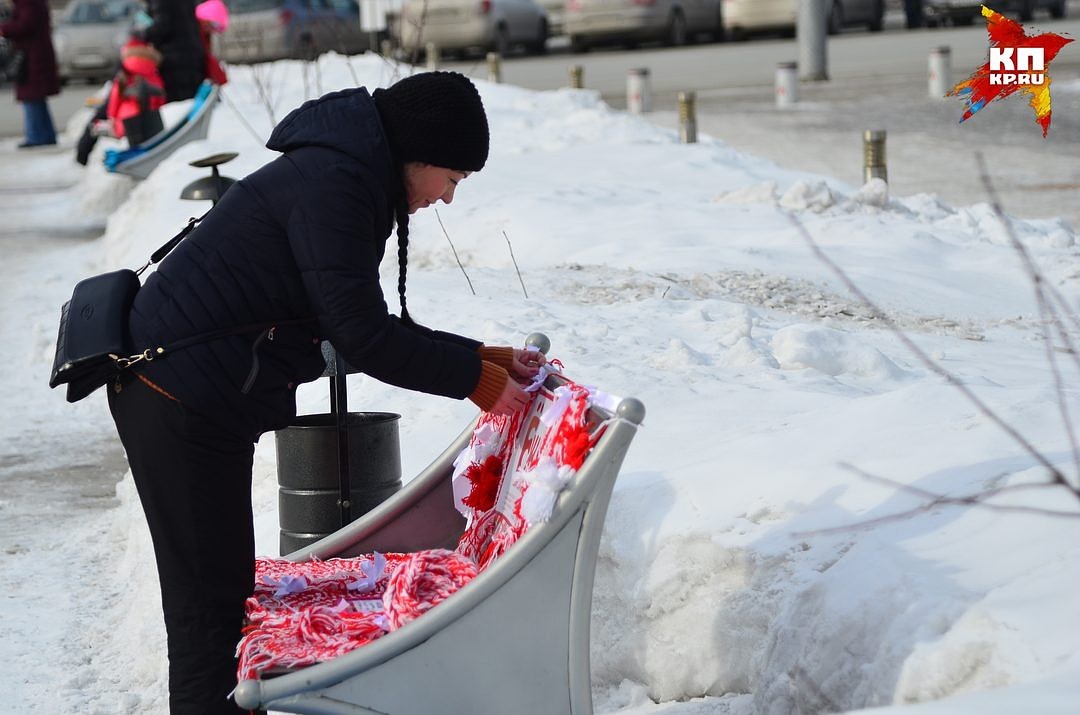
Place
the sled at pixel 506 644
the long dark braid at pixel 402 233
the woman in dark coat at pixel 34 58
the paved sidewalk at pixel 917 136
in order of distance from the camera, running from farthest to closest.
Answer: the woman in dark coat at pixel 34 58 → the paved sidewalk at pixel 917 136 → the long dark braid at pixel 402 233 → the sled at pixel 506 644

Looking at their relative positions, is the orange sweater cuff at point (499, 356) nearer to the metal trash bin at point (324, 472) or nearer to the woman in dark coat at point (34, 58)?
the metal trash bin at point (324, 472)

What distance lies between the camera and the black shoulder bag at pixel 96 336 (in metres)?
3.05

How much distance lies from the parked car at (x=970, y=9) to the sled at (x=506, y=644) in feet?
68.1

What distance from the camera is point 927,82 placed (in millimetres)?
17172

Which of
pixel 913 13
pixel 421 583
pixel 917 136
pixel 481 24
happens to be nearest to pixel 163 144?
pixel 917 136

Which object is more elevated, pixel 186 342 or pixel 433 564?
pixel 186 342

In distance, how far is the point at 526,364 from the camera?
3412 mm

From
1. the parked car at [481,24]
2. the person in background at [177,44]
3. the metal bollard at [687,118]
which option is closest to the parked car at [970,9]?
the parked car at [481,24]

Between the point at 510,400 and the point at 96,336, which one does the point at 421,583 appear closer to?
the point at 510,400

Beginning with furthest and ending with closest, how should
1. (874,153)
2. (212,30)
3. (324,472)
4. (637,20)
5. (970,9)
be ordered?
(970,9)
(637,20)
(212,30)
(874,153)
(324,472)

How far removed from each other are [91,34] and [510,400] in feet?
75.9

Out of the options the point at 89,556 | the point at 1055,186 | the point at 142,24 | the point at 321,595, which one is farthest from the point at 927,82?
the point at 321,595

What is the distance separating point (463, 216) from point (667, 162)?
2.21 meters

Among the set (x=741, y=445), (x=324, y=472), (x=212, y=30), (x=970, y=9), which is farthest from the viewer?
(x=970, y=9)
